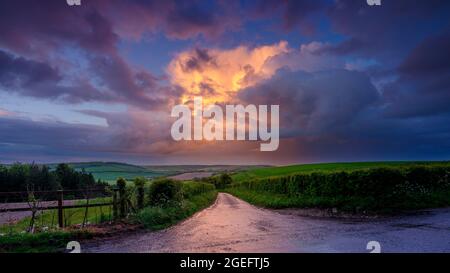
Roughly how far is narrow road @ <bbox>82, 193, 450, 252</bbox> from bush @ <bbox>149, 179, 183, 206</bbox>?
393cm

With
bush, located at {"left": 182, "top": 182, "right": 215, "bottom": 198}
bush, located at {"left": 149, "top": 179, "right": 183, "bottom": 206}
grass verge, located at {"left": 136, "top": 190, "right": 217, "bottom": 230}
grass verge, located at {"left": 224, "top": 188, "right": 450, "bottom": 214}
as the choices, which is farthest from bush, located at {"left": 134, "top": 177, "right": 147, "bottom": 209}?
grass verge, located at {"left": 224, "top": 188, "right": 450, "bottom": 214}

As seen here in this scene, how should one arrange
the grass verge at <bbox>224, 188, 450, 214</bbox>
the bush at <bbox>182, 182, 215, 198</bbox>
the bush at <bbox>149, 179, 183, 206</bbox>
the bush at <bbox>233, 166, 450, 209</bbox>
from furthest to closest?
the bush at <bbox>182, 182, 215, 198</bbox> → the bush at <bbox>149, 179, 183, 206</bbox> → the bush at <bbox>233, 166, 450, 209</bbox> → the grass verge at <bbox>224, 188, 450, 214</bbox>

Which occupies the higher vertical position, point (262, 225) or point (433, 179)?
point (433, 179)

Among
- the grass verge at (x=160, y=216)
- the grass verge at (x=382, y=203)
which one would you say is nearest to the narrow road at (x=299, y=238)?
the grass verge at (x=160, y=216)

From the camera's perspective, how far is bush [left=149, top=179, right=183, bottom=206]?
66.6 ft

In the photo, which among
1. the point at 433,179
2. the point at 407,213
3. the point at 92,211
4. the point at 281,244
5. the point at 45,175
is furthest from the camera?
the point at 45,175

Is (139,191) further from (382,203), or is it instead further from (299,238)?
(382,203)

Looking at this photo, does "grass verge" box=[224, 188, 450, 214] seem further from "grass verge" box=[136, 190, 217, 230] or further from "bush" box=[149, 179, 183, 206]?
"bush" box=[149, 179, 183, 206]

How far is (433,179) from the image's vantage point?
2131 centimetres

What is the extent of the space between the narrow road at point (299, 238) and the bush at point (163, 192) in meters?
3.93
